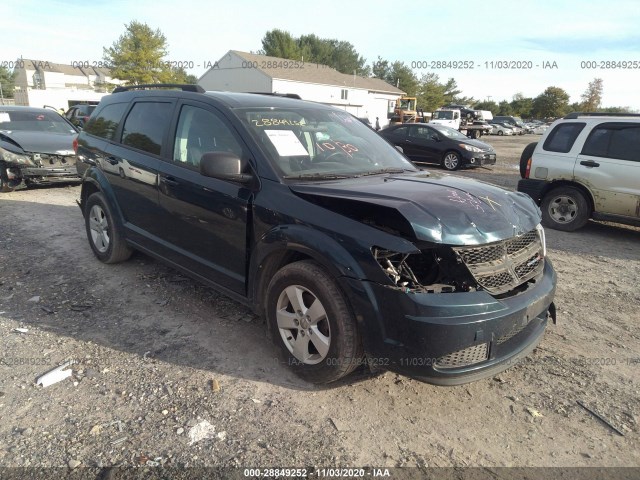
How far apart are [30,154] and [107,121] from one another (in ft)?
16.3

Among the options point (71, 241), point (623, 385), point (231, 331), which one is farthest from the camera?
point (71, 241)

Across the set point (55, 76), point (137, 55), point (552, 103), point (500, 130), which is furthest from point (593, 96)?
point (55, 76)

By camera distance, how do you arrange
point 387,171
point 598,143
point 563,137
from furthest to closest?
point 563,137 → point 598,143 → point 387,171

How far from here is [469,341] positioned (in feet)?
8.05

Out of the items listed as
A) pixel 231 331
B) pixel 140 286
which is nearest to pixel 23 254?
pixel 140 286

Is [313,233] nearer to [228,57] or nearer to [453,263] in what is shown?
[453,263]

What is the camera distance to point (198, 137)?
3680mm

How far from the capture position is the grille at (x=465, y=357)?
97.8 inches

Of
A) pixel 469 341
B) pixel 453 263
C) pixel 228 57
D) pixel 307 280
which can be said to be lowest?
pixel 469 341

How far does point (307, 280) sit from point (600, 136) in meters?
6.24

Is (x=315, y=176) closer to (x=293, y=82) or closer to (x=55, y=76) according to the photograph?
(x=293, y=82)

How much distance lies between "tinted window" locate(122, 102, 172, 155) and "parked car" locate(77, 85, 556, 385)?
0.02 metres

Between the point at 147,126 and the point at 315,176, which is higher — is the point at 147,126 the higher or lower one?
the higher one

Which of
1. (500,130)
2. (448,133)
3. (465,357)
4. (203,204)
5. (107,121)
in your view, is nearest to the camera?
(465,357)
